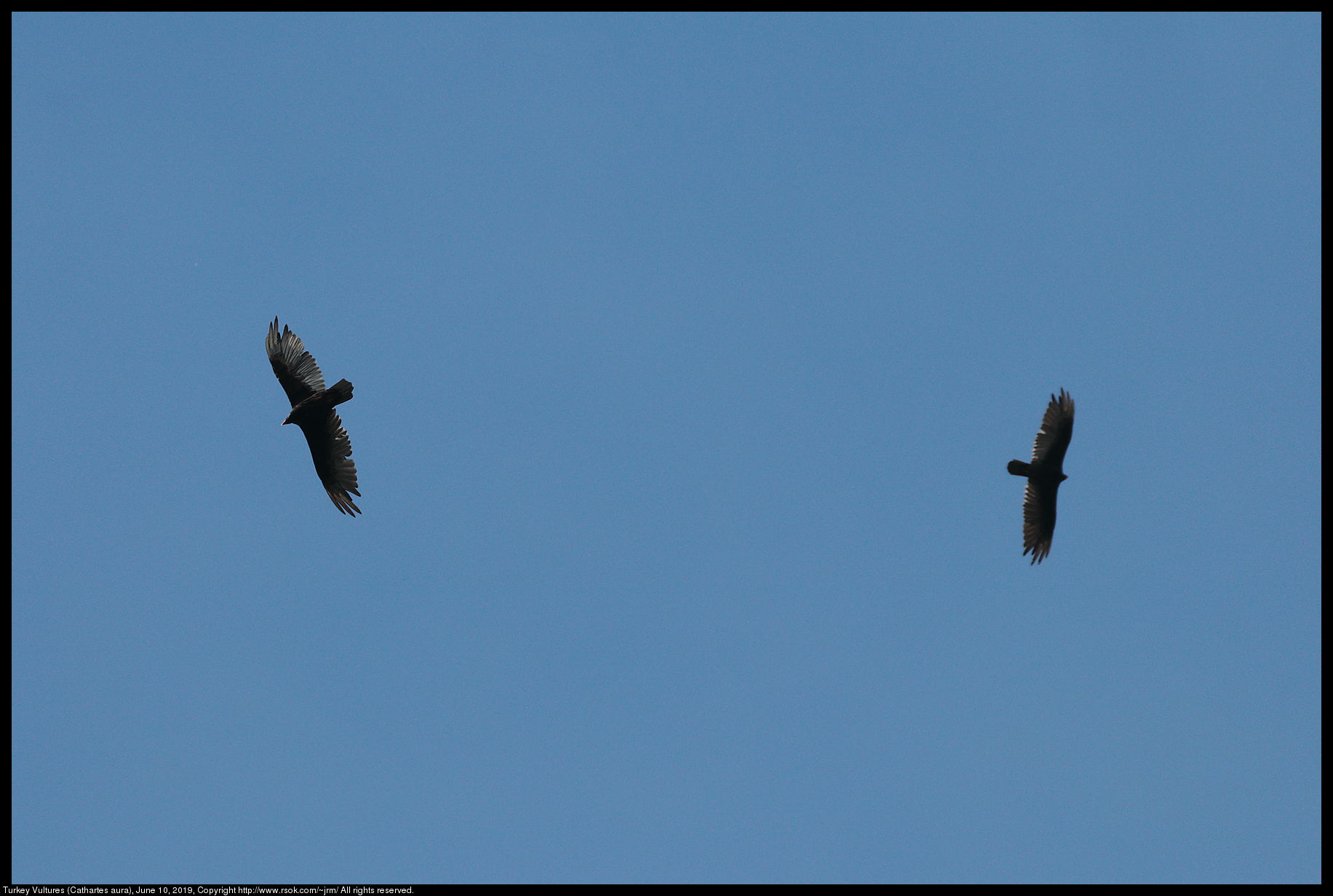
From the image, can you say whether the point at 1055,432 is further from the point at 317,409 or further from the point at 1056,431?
the point at 317,409

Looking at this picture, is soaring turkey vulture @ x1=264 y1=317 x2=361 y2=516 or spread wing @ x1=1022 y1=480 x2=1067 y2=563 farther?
spread wing @ x1=1022 y1=480 x2=1067 y2=563

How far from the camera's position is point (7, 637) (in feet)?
84.5

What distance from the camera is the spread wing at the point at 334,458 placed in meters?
21.3

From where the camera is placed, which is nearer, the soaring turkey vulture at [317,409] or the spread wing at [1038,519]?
the soaring turkey vulture at [317,409]

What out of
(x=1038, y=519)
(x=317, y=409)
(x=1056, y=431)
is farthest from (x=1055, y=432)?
(x=317, y=409)

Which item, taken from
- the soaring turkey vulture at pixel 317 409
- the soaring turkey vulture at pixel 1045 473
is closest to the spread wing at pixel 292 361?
the soaring turkey vulture at pixel 317 409

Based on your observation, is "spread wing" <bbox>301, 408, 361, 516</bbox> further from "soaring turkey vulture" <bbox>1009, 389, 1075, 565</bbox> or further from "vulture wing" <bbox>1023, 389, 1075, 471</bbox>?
"soaring turkey vulture" <bbox>1009, 389, 1075, 565</bbox>

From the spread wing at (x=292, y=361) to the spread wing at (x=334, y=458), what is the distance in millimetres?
805

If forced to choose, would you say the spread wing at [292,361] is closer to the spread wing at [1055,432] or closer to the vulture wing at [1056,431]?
the vulture wing at [1056,431]

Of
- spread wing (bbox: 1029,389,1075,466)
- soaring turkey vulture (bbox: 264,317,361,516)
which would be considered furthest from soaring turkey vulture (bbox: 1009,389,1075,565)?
soaring turkey vulture (bbox: 264,317,361,516)

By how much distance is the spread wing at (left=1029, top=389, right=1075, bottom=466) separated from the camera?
2055 centimetres

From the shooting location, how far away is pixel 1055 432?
812 inches

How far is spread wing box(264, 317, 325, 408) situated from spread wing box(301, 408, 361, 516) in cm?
80

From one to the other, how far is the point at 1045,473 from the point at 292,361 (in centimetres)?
1530
